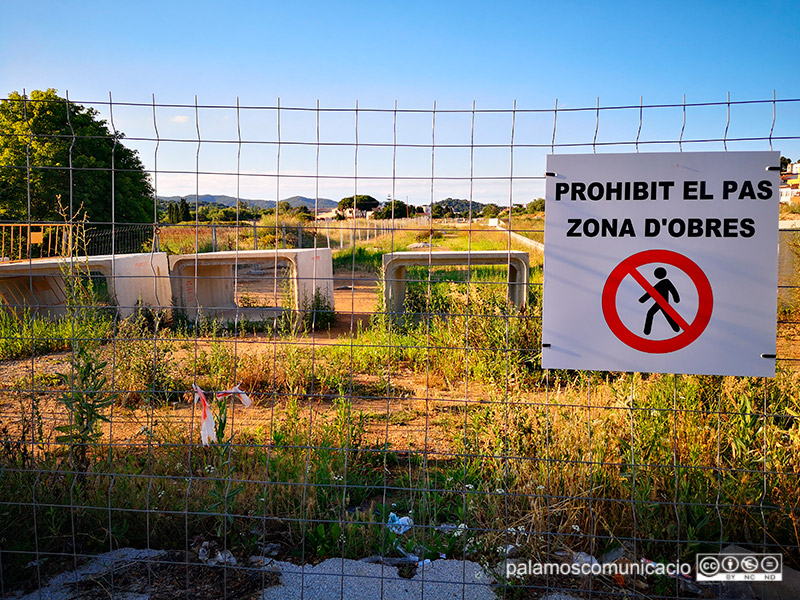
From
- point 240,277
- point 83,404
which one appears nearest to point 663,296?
point 83,404

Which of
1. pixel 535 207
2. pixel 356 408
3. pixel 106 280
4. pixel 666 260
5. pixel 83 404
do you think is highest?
pixel 535 207

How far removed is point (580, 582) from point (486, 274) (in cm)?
1366

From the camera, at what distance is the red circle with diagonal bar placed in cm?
286

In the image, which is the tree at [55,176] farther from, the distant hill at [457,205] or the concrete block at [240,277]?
the distant hill at [457,205]

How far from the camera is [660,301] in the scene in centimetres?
287

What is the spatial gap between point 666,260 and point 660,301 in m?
0.18

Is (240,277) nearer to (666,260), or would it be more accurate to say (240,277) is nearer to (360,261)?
(666,260)

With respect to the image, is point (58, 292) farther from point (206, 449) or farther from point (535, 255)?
point (535, 255)

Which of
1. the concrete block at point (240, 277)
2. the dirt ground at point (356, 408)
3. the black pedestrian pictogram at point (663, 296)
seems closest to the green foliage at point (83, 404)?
the dirt ground at point (356, 408)

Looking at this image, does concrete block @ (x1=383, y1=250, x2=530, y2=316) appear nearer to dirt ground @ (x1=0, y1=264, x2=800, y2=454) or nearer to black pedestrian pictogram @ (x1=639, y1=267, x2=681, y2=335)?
dirt ground @ (x1=0, y1=264, x2=800, y2=454)

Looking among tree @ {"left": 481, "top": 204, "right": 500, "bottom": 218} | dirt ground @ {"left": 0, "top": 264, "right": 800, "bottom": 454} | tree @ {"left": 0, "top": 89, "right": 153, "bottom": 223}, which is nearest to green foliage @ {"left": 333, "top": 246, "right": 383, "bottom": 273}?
tree @ {"left": 0, "top": 89, "right": 153, "bottom": 223}

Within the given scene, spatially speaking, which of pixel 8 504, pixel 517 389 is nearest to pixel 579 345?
pixel 517 389

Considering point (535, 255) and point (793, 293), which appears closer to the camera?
point (793, 293)

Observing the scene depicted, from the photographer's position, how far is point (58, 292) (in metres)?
11.5
